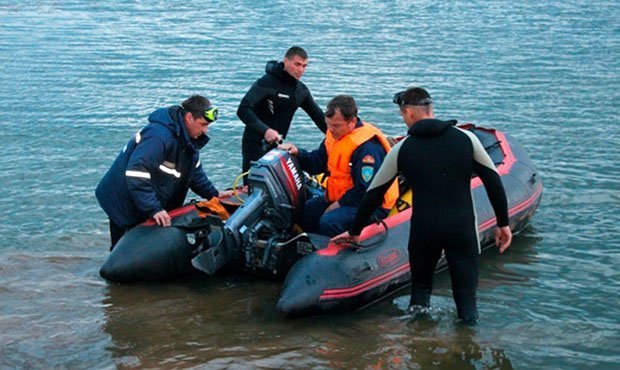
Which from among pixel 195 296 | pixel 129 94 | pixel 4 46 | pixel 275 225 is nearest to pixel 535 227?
pixel 275 225

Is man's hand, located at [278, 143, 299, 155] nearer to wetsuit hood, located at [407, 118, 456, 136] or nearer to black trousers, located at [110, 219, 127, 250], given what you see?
black trousers, located at [110, 219, 127, 250]

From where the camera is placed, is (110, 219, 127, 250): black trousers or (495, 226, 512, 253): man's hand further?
(110, 219, 127, 250): black trousers

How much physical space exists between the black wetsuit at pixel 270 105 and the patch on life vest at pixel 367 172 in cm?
180

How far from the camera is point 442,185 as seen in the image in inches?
244

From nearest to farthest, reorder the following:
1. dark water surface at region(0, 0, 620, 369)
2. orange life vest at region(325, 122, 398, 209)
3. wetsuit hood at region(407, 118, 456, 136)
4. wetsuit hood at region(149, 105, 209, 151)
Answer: wetsuit hood at region(407, 118, 456, 136) → dark water surface at region(0, 0, 620, 369) → orange life vest at region(325, 122, 398, 209) → wetsuit hood at region(149, 105, 209, 151)

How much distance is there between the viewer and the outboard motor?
24.4 feet

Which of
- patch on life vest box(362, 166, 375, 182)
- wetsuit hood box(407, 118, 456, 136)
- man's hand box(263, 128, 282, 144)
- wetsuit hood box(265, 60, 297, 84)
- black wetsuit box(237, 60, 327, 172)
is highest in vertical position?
wetsuit hood box(265, 60, 297, 84)

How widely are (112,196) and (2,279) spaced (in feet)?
4.25

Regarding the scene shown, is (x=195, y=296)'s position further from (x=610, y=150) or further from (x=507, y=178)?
(x=610, y=150)

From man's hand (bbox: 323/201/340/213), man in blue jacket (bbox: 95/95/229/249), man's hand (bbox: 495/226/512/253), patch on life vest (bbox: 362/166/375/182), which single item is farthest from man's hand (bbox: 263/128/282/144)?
man's hand (bbox: 495/226/512/253)

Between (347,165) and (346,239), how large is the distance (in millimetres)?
703

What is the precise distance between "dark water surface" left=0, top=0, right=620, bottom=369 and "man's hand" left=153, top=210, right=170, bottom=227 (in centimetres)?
55

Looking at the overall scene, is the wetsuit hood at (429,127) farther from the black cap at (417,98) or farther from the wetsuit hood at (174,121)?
the wetsuit hood at (174,121)

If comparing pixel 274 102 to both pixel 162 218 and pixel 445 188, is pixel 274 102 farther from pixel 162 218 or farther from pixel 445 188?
pixel 445 188
